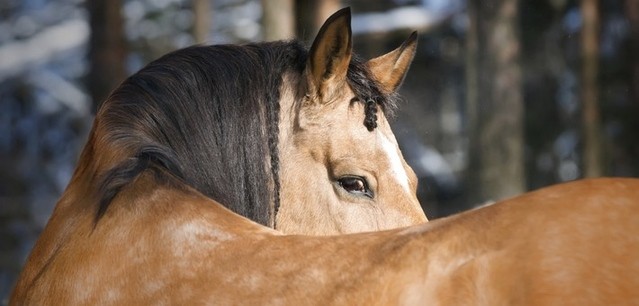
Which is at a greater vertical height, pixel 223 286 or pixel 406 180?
pixel 223 286

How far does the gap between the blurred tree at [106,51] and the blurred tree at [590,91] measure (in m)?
6.31

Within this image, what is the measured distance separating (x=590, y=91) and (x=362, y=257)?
11.7 meters

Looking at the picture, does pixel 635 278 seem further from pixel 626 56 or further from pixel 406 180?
pixel 626 56

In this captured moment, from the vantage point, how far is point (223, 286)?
1.97m

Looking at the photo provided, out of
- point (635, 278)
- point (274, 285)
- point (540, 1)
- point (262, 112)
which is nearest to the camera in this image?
point (635, 278)

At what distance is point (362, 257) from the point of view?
6.20 ft

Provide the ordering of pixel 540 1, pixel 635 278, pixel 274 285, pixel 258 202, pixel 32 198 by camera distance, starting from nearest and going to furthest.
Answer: pixel 635 278
pixel 274 285
pixel 258 202
pixel 32 198
pixel 540 1

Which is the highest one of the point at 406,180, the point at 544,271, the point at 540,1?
the point at 544,271

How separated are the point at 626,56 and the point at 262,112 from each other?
12.6m

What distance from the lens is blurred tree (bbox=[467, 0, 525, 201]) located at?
7.92 m

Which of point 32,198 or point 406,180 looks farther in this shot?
point 32,198

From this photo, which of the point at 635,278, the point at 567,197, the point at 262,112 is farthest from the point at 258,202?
the point at 635,278

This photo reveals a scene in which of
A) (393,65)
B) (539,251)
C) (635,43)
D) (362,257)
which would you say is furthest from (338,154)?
(635,43)

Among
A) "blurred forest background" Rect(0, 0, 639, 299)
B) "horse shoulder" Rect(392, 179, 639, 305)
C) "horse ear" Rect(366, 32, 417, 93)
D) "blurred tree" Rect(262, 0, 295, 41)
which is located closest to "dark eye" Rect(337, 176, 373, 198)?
"horse ear" Rect(366, 32, 417, 93)
